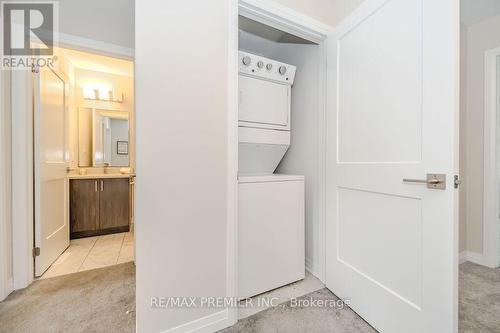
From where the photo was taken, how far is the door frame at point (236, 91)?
1.29 metres

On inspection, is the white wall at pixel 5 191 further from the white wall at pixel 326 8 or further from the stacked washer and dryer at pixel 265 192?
the white wall at pixel 326 8

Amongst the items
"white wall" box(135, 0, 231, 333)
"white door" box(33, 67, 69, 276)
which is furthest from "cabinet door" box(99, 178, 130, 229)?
"white wall" box(135, 0, 231, 333)

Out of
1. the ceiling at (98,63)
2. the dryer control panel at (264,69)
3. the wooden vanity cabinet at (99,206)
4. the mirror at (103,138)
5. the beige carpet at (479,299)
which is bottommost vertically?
the beige carpet at (479,299)

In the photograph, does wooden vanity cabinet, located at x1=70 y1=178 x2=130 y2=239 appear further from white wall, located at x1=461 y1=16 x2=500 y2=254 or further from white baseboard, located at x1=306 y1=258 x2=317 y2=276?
white wall, located at x1=461 y1=16 x2=500 y2=254

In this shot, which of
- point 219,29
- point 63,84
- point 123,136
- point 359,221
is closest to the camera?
point 219,29

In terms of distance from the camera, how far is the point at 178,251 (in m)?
1.16

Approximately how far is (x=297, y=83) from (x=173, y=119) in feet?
4.61

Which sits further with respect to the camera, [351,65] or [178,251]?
[351,65]

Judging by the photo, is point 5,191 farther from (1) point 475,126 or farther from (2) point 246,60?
(1) point 475,126

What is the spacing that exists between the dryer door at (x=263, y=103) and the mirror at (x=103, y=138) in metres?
2.58

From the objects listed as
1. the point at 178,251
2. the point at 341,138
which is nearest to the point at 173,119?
the point at 178,251

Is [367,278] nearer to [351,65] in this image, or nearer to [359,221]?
[359,221]

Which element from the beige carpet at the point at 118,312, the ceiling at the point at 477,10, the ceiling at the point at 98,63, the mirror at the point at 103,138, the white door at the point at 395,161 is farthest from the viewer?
the mirror at the point at 103,138

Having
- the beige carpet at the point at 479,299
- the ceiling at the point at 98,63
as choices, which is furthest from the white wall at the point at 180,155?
the ceiling at the point at 98,63
